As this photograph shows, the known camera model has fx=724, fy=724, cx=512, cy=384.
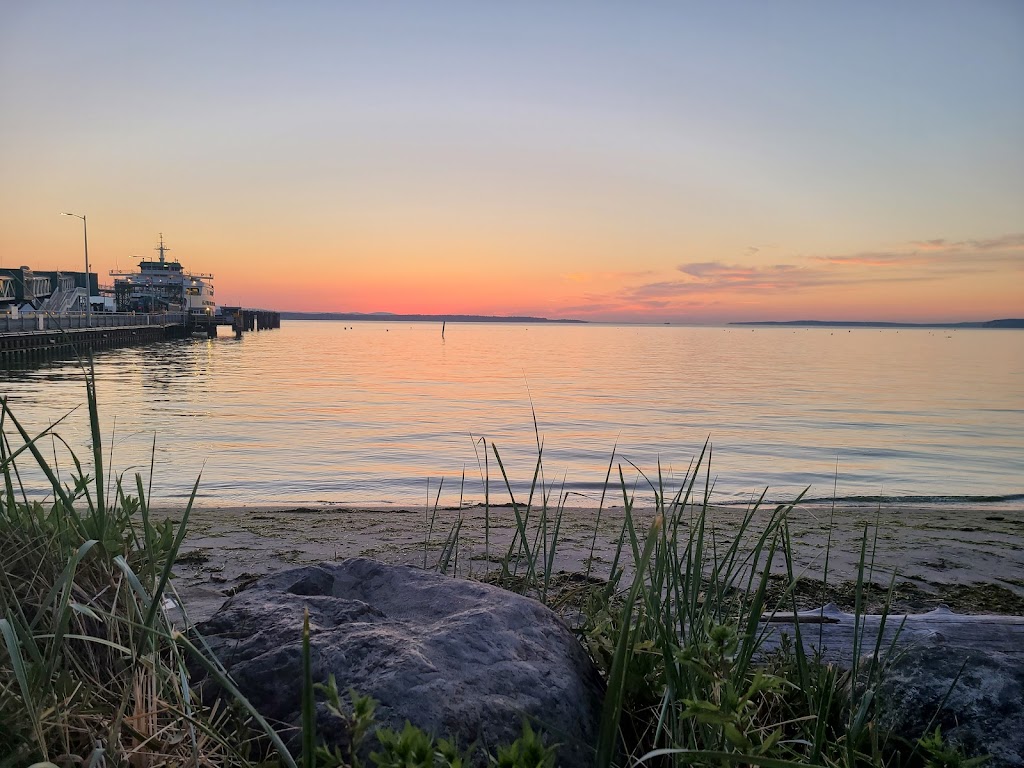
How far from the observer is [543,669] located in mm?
2158

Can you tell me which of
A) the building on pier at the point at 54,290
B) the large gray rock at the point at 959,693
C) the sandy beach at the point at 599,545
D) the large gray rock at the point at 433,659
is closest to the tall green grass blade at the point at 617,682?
the large gray rock at the point at 433,659

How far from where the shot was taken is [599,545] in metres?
7.63

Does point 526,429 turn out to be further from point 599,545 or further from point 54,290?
point 54,290

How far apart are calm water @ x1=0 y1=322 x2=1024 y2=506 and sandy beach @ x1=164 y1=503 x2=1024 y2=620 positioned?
114 centimetres

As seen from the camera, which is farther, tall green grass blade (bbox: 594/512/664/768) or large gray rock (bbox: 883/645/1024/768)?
large gray rock (bbox: 883/645/1024/768)

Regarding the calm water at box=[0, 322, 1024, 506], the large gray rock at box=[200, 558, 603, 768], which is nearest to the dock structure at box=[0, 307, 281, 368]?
the large gray rock at box=[200, 558, 603, 768]

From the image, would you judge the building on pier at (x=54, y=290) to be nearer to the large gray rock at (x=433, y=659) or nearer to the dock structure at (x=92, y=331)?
the dock structure at (x=92, y=331)

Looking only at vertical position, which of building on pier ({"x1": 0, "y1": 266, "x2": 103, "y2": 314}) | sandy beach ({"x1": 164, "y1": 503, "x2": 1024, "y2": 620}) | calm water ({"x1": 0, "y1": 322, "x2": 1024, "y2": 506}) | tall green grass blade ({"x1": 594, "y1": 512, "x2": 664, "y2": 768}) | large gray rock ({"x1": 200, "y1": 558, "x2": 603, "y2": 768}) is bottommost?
calm water ({"x1": 0, "y1": 322, "x2": 1024, "y2": 506})

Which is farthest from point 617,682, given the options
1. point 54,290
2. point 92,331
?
point 54,290

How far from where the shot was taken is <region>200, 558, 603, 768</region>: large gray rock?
1942 millimetres

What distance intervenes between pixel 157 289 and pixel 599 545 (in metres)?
103

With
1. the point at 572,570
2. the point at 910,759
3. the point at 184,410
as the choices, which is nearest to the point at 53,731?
the point at 910,759

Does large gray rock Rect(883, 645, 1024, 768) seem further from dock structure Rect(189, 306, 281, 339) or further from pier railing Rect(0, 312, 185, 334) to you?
dock structure Rect(189, 306, 281, 339)

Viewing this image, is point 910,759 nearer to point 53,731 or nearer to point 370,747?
point 370,747
